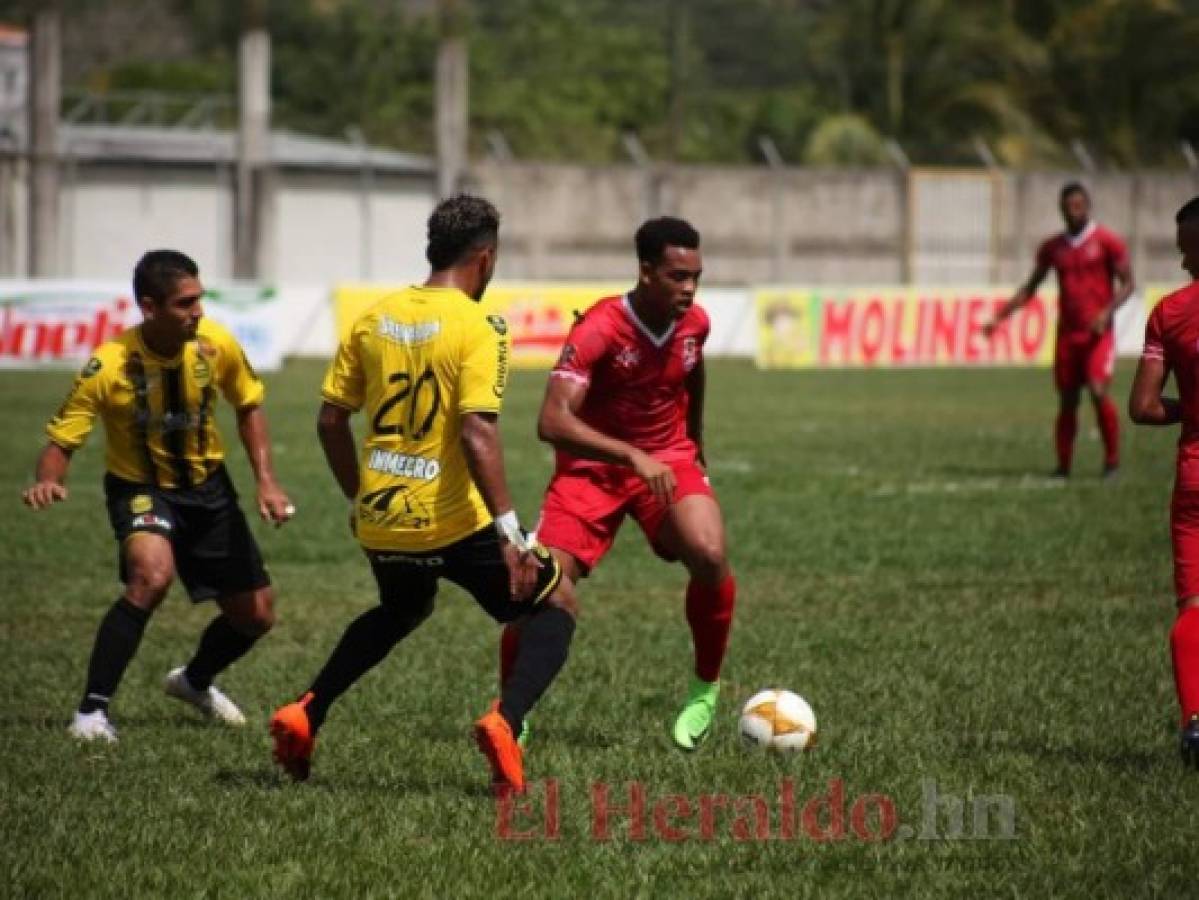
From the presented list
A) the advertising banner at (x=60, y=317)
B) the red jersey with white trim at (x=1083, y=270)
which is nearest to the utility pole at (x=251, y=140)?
the advertising banner at (x=60, y=317)

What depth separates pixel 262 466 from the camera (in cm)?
847

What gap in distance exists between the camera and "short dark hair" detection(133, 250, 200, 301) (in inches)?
321

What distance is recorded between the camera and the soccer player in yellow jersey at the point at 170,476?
822 cm

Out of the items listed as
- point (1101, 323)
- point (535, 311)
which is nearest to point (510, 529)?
point (1101, 323)

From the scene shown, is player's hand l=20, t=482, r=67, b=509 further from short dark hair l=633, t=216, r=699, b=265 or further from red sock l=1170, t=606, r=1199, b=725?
red sock l=1170, t=606, r=1199, b=725

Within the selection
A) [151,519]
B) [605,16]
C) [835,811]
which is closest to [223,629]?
[151,519]

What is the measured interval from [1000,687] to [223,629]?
3116 millimetres

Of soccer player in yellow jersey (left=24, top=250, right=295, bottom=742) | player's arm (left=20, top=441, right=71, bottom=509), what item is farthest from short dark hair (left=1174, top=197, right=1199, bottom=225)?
player's arm (left=20, top=441, right=71, bottom=509)

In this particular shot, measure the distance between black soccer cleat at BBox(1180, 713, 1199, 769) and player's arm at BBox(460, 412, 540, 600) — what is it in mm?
2225

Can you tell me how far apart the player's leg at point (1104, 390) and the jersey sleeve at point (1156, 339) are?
988 centimetres

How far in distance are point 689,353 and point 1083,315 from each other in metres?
10.1

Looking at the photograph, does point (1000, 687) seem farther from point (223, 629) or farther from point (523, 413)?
point (523, 413)

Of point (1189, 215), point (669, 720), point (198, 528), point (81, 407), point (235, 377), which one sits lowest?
point (669, 720)

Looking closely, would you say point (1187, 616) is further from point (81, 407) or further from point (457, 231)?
point (81, 407)
